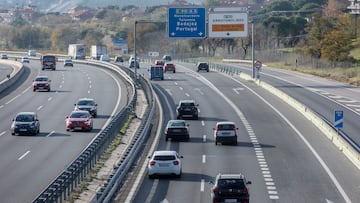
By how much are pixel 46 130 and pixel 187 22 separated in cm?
2550

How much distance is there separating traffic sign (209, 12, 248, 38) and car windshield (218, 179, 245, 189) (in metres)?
47.2

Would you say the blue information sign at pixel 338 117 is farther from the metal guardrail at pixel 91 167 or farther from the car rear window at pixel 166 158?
the car rear window at pixel 166 158

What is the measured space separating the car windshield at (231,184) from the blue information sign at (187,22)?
4602cm

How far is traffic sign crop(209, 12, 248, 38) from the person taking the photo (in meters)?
73.3

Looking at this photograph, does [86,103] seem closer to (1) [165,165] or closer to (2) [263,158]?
(2) [263,158]

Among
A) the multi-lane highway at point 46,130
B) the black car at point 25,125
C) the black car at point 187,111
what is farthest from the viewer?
the black car at point 187,111

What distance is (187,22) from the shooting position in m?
72.1

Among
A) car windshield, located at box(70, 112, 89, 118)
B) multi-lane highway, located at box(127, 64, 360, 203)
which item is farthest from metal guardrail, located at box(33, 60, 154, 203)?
car windshield, located at box(70, 112, 89, 118)

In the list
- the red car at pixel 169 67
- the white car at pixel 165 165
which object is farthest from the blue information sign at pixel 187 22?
the white car at pixel 165 165

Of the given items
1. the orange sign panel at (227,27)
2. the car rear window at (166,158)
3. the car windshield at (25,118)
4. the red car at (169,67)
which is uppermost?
the orange sign panel at (227,27)

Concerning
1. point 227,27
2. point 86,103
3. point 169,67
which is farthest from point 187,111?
point 169,67

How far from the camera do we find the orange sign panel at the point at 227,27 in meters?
73.4

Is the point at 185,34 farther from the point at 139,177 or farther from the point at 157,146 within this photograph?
the point at 139,177

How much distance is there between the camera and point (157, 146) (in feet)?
143
